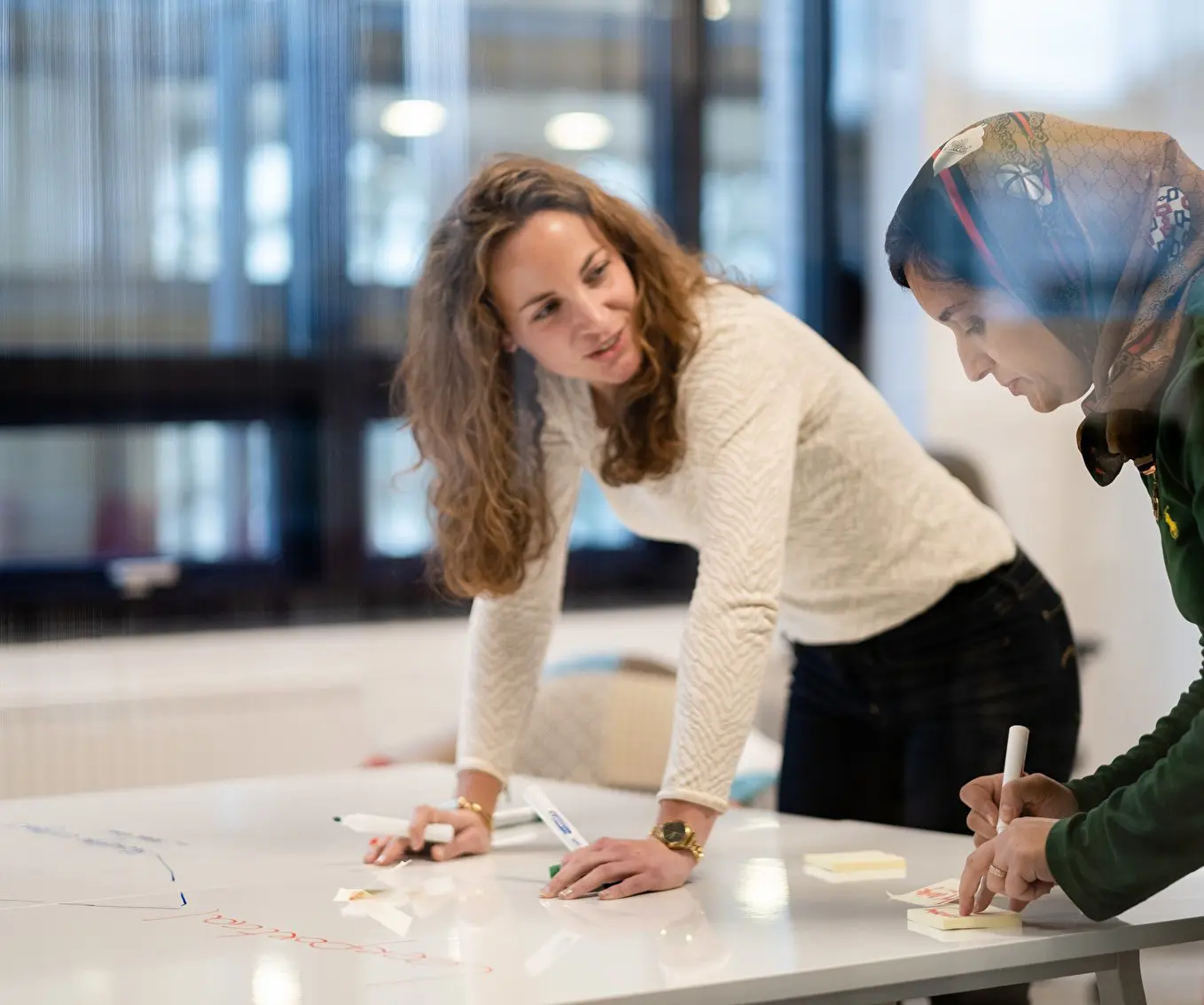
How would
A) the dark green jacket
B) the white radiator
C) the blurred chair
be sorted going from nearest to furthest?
1. the dark green jacket
2. the blurred chair
3. the white radiator

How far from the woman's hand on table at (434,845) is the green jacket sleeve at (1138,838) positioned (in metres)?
0.51

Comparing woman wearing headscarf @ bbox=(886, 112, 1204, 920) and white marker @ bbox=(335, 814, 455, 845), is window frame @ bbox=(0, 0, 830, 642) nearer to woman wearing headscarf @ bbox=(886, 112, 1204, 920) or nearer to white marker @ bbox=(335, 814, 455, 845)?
white marker @ bbox=(335, 814, 455, 845)

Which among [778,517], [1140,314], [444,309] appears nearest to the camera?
[1140,314]

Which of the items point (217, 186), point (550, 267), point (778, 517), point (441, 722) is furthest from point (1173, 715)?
point (217, 186)

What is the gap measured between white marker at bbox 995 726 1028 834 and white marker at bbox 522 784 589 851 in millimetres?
307

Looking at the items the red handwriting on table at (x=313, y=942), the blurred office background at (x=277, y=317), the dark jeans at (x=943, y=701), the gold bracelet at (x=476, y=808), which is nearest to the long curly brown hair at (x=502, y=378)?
the gold bracelet at (x=476, y=808)

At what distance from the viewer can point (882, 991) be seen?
841 mm

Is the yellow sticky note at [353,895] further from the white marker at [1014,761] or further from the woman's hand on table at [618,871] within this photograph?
the white marker at [1014,761]

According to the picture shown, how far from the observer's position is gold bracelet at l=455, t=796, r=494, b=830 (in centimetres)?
125

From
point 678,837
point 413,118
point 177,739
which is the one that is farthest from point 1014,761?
point 413,118

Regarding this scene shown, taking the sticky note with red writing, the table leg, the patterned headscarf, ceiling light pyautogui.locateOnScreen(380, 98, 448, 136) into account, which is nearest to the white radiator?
ceiling light pyautogui.locateOnScreen(380, 98, 448, 136)

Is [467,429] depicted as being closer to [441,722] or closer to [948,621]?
[948,621]

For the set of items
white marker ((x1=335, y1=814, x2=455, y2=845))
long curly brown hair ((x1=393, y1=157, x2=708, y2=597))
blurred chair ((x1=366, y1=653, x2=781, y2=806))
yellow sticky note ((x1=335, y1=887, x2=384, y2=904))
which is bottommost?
blurred chair ((x1=366, y1=653, x2=781, y2=806))

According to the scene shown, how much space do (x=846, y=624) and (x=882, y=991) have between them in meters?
0.51
